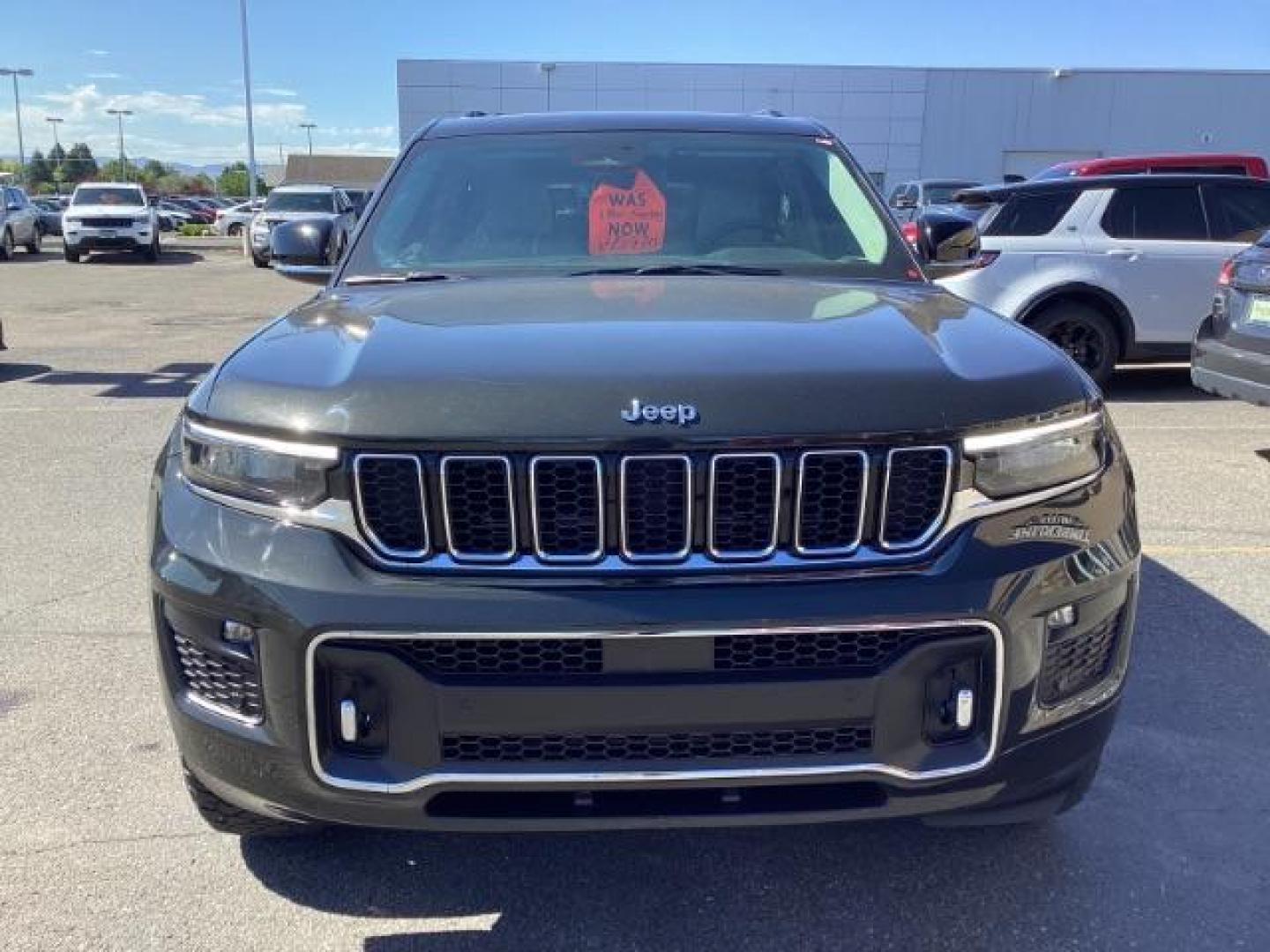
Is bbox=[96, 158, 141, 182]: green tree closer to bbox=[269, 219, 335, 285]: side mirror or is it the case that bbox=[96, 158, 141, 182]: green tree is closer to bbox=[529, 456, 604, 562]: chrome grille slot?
bbox=[269, 219, 335, 285]: side mirror

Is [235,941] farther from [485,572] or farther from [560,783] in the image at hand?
[485,572]

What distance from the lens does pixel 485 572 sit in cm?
200

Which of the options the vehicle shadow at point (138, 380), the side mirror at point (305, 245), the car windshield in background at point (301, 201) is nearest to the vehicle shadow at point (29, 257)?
the car windshield in background at point (301, 201)

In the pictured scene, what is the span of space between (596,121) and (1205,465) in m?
4.62

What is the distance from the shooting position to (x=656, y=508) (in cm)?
203

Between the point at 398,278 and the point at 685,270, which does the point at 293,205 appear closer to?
the point at 398,278

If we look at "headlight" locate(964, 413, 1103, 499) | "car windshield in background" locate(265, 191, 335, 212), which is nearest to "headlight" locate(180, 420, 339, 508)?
"headlight" locate(964, 413, 1103, 499)

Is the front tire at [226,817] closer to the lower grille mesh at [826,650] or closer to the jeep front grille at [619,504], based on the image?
the jeep front grille at [619,504]

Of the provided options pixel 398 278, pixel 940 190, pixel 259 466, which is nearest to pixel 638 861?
pixel 259 466

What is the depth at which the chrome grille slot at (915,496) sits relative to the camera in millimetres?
2064

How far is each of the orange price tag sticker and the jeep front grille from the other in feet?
4.95

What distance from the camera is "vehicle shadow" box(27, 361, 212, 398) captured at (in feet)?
29.6

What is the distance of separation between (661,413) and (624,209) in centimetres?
165

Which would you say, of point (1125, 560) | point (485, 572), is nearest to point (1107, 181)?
point (1125, 560)
